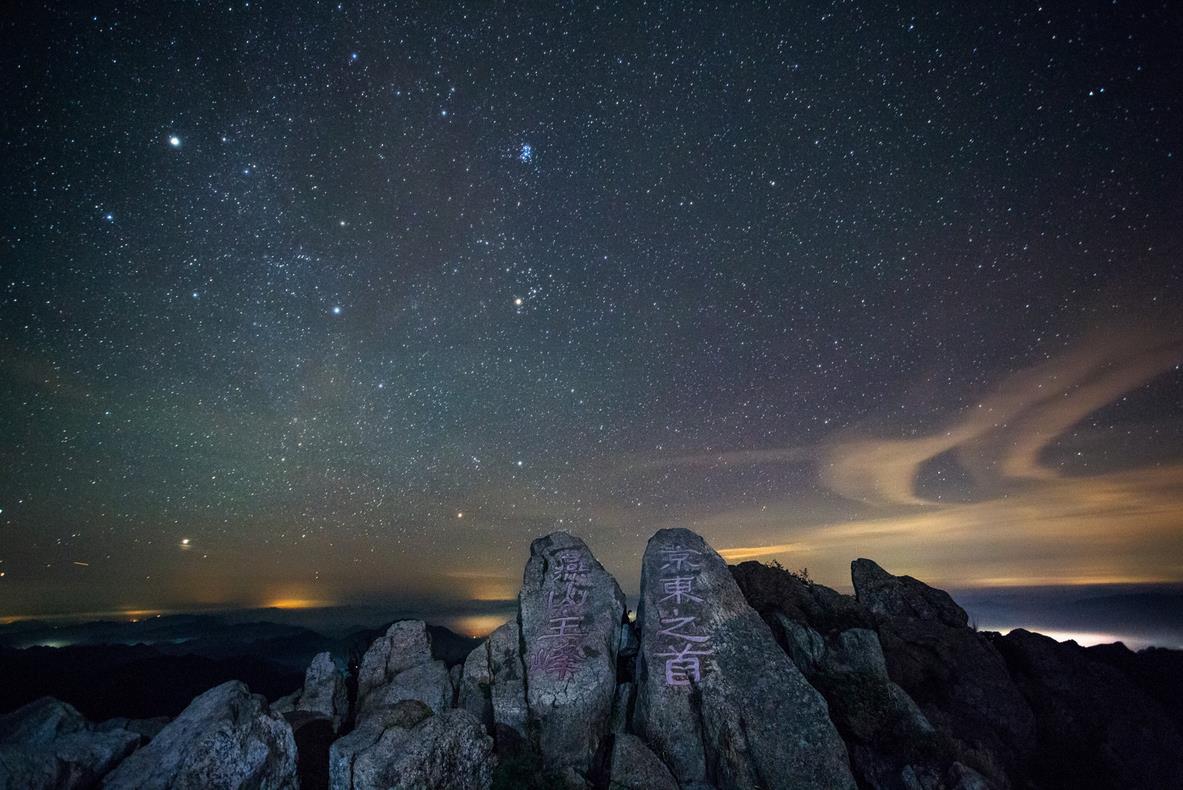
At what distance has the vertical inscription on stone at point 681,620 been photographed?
54.5 feet

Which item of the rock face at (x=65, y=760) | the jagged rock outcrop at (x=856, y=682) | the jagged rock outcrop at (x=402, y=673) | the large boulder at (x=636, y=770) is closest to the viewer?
the rock face at (x=65, y=760)

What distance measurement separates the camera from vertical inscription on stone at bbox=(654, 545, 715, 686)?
16.6 metres

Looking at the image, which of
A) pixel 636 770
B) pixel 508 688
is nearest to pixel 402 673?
pixel 508 688

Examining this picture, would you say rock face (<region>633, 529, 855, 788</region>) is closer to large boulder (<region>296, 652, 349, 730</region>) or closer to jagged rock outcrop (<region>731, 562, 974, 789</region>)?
jagged rock outcrop (<region>731, 562, 974, 789</region>)

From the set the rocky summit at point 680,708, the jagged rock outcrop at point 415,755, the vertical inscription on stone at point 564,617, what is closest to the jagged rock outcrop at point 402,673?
the rocky summit at point 680,708

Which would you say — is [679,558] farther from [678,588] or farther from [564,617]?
[564,617]

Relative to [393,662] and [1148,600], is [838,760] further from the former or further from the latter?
[1148,600]

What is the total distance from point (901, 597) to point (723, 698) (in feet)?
40.2

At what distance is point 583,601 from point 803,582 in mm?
10887

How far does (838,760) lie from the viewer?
1359 cm

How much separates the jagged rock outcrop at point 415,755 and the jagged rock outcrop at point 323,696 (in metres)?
6.65

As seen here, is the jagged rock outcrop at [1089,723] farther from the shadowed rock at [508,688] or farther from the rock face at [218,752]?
the rock face at [218,752]

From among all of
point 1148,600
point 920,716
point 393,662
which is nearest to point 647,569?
point 920,716

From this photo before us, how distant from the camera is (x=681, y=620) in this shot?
18.2 meters
